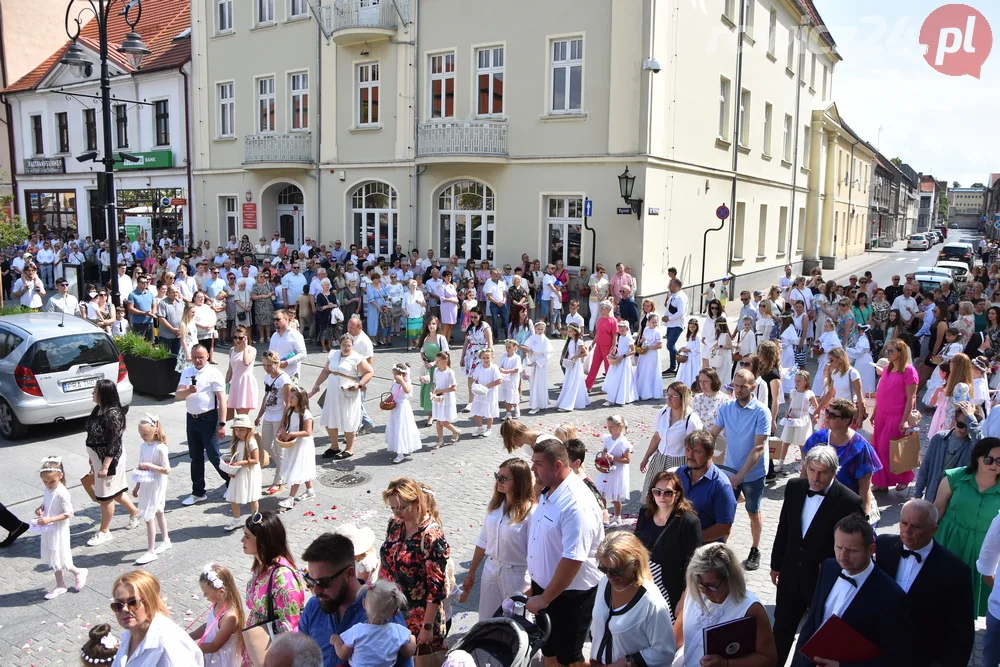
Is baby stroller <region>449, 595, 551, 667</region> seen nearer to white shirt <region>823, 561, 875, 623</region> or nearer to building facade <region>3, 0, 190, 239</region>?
white shirt <region>823, 561, 875, 623</region>

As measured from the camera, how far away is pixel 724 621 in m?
3.82

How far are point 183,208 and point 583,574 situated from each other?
91.6 feet

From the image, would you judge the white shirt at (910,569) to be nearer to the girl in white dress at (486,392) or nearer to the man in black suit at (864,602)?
the man in black suit at (864,602)

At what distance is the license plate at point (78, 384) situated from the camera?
35.2ft

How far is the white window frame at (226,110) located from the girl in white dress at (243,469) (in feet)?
71.5

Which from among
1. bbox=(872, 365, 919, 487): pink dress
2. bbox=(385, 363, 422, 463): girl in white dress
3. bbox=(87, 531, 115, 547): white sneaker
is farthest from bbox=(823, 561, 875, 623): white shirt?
bbox=(87, 531, 115, 547): white sneaker

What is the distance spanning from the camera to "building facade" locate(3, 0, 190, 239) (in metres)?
28.8

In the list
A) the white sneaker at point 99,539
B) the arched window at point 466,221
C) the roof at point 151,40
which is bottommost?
the white sneaker at point 99,539

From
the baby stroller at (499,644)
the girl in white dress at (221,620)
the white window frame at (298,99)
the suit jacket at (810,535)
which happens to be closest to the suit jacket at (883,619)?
the suit jacket at (810,535)

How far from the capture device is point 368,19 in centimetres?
2197

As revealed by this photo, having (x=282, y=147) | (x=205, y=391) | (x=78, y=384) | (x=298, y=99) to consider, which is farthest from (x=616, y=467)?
(x=298, y=99)

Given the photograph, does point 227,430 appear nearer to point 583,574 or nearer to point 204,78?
point 583,574

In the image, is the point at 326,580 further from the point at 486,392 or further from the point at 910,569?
the point at 486,392

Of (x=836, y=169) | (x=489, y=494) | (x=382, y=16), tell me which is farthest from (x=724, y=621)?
(x=836, y=169)
